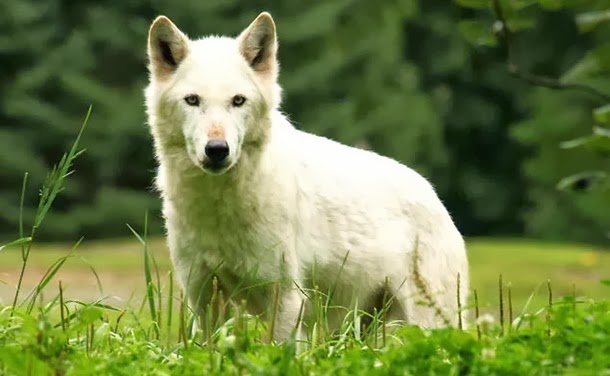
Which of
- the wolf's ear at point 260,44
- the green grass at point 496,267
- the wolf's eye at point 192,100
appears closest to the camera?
the wolf's eye at point 192,100

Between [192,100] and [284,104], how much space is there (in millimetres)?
25253

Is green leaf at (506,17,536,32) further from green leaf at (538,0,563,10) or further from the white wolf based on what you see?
the white wolf

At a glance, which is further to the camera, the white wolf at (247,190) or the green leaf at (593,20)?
the white wolf at (247,190)

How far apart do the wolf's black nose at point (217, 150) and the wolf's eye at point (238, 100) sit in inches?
10.5

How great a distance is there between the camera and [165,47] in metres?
6.15

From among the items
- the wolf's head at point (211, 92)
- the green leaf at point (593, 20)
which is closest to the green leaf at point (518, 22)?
the green leaf at point (593, 20)

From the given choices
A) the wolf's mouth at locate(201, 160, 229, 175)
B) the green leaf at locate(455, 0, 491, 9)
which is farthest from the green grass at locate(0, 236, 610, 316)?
the green leaf at locate(455, 0, 491, 9)

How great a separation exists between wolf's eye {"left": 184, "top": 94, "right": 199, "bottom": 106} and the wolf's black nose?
11.0 inches

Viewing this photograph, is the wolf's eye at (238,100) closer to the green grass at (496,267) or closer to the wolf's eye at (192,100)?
the wolf's eye at (192,100)

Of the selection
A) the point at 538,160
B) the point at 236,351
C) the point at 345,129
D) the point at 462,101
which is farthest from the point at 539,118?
the point at 236,351

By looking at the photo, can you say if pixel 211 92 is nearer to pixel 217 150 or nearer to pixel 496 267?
pixel 217 150

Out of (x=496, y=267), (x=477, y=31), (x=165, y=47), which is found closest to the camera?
(x=477, y=31)

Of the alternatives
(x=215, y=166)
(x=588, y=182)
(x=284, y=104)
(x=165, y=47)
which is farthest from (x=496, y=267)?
(x=284, y=104)

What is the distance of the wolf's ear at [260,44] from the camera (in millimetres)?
6121
